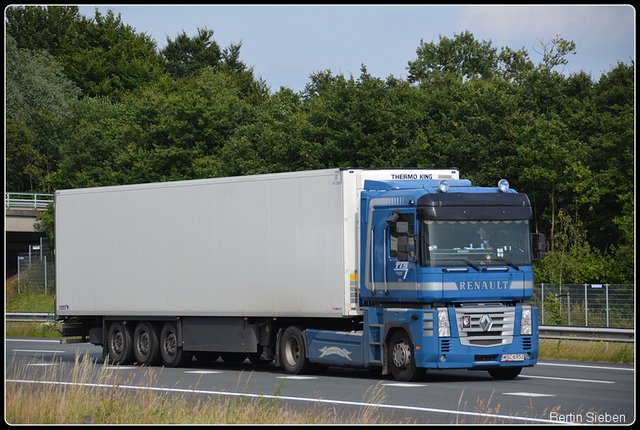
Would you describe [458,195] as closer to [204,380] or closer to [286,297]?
[286,297]

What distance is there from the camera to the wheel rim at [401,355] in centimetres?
1486

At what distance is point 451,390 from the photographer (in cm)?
1395

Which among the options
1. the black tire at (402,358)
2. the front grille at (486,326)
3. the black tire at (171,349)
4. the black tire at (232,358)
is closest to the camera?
the front grille at (486,326)

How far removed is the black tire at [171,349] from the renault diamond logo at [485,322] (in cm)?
696

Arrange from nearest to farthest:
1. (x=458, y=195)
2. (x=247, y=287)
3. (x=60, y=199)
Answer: (x=458, y=195) → (x=247, y=287) → (x=60, y=199)

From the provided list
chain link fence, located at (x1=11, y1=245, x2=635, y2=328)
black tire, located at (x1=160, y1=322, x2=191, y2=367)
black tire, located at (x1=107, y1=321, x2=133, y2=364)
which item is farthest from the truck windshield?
chain link fence, located at (x1=11, y1=245, x2=635, y2=328)

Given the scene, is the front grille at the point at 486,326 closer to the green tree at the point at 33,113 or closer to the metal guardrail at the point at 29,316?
the metal guardrail at the point at 29,316

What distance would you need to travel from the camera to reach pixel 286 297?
16.7m

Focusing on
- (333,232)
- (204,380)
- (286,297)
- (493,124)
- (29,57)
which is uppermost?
(29,57)

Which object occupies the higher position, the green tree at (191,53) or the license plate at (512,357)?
the green tree at (191,53)

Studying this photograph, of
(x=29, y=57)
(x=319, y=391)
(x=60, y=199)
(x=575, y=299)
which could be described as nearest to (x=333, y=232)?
(x=319, y=391)

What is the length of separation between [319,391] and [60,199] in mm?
10025

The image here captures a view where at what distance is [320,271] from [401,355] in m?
2.13

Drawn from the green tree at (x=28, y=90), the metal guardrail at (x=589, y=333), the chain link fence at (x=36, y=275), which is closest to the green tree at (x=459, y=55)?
the green tree at (x=28, y=90)
